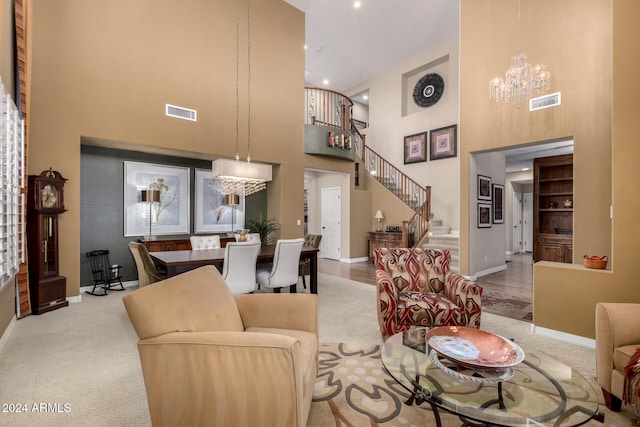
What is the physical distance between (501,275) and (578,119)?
131 inches

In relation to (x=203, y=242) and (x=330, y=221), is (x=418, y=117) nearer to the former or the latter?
(x=330, y=221)

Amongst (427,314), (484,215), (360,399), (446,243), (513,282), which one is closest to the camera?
(360,399)

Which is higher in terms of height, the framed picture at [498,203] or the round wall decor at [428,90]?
the round wall decor at [428,90]

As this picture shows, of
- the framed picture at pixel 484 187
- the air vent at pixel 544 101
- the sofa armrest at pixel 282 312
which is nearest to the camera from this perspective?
the sofa armrest at pixel 282 312

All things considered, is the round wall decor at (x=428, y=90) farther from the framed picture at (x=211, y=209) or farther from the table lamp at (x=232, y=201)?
the table lamp at (x=232, y=201)

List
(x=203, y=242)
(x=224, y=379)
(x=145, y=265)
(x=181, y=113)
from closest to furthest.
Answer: (x=224, y=379) → (x=145, y=265) → (x=203, y=242) → (x=181, y=113)

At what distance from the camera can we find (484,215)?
20.7ft

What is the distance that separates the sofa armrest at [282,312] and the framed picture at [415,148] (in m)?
7.77

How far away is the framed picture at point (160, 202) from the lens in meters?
5.52

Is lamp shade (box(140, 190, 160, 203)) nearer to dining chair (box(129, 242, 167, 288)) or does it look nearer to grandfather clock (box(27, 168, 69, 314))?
grandfather clock (box(27, 168, 69, 314))

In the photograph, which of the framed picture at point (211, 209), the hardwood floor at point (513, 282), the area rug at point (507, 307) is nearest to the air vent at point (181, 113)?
the framed picture at point (211, 209)

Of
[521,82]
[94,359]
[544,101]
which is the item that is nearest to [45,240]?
[94,359]

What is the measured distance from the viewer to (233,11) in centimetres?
605

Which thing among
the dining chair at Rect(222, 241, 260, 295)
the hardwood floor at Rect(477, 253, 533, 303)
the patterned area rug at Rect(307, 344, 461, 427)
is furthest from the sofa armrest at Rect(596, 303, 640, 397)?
the dining chair at Rect(222, 241, 260, 295)
